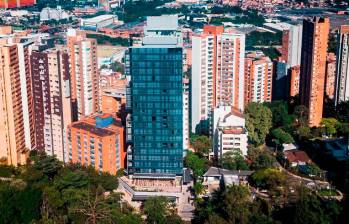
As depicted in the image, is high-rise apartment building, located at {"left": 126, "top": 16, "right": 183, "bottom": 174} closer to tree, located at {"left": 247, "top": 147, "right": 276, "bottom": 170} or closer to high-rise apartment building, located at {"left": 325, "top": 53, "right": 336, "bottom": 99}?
tree, located at {"left": 247, "top": 147, "right": 276, "bottom": 170}

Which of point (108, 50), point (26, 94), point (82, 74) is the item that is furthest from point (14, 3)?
point (26, 94)

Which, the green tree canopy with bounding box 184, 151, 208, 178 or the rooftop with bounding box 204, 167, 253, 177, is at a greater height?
the green tree canopy with bounding box 184, 151, 208, 178

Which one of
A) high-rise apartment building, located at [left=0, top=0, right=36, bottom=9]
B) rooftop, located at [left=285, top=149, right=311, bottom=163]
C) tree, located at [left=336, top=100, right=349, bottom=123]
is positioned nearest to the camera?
rooftop, located at [left=285, top=149, right=311, bottom=163]

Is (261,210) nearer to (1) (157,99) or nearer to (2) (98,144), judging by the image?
(1) (157,99)

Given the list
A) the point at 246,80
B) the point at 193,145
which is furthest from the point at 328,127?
the point at 193,145

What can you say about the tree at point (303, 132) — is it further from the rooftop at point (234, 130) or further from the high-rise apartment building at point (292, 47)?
the high-rise apartment building at point (292, 47)

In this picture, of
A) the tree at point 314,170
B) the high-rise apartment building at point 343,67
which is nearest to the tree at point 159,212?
the tree at point 314,170

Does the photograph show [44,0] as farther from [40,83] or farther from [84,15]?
[40,83]

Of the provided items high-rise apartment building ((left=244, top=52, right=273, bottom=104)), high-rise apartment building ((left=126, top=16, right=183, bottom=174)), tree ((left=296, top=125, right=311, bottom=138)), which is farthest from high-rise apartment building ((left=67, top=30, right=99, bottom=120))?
tree ((left=296, top=125, right=311, bottom=138))
